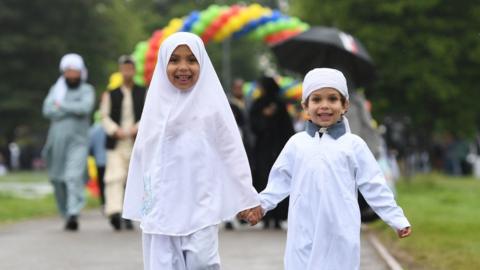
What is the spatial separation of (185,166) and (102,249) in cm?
495

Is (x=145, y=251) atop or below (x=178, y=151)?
below

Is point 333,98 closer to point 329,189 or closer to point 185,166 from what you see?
point 329,189

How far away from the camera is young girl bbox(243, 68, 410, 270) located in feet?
19.4

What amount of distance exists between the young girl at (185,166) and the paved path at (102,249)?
3.08m

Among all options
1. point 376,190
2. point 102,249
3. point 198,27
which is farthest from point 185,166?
point 198,27

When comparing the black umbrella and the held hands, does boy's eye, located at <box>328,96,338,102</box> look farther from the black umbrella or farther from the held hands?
the black umbrella

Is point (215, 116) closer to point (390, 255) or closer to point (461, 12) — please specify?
point (390, 255)

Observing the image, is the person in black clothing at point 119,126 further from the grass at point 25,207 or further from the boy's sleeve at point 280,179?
the boy's sleeve at point 280,179

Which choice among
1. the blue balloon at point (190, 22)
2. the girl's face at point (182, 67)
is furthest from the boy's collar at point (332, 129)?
the blue balloon at point (190, 22)

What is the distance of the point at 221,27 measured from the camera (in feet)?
65.8

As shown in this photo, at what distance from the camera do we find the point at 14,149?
185ft

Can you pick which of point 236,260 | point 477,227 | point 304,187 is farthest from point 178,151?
point 477,227

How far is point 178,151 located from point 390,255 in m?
4.59

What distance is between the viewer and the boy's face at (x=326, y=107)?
6.11 meters
